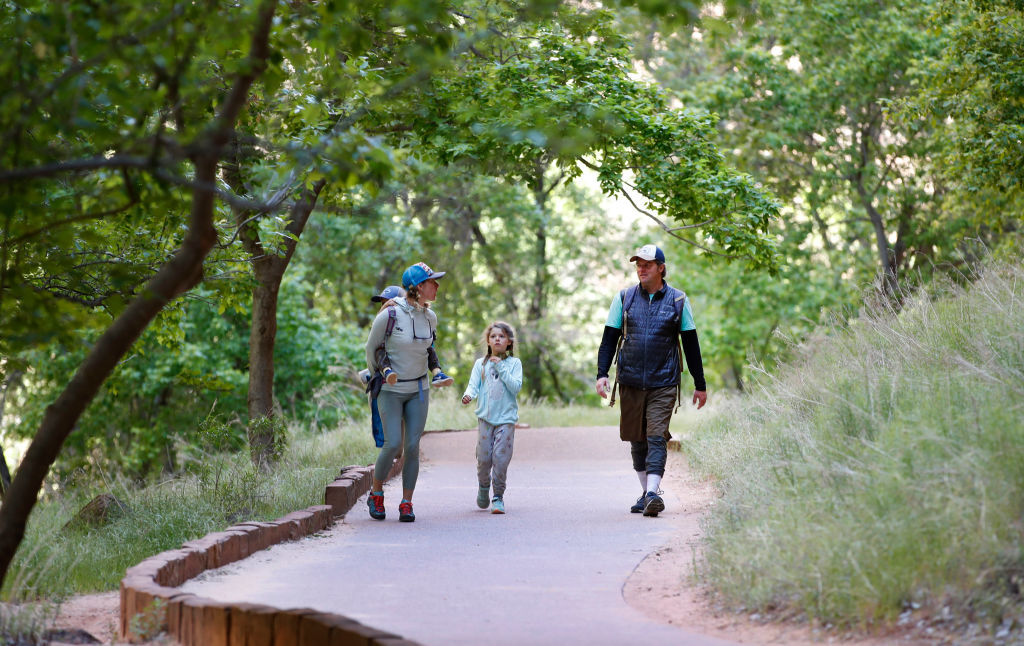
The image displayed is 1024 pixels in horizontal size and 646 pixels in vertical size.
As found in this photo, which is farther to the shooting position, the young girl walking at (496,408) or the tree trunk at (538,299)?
the tree trunk at (538,299)

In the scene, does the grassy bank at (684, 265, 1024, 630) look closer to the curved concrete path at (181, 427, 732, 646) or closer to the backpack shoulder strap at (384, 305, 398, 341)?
the curved concrete path at (181, 427, 732, 646)

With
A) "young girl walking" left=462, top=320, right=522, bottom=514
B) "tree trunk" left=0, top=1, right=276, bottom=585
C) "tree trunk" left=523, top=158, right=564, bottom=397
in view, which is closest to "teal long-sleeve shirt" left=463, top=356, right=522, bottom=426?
"young girl walking" left=462, top=320, right=522, bottom=514

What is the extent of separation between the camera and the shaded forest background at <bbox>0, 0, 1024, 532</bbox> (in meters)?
5.18

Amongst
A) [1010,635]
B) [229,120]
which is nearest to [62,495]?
[229,120]

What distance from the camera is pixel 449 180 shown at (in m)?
27.2

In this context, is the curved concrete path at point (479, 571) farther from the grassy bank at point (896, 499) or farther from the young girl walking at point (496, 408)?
the grassy bank at point (896, 499)

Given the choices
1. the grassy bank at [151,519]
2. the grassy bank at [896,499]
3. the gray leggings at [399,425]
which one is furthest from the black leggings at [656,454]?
the grassy bank at [151,519]

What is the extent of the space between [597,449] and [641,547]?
9.14 meters

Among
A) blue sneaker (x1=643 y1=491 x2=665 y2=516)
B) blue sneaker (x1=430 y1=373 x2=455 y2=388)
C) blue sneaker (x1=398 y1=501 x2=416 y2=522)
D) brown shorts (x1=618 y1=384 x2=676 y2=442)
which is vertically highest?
blue sneaker (x1=430 y1=373 x2=455 y2=388)

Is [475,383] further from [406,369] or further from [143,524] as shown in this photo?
[143,524]

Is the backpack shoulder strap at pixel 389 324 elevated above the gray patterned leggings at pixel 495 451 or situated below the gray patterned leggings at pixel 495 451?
above

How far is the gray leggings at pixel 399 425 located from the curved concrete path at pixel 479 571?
43cm

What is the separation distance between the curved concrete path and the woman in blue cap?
423 mm

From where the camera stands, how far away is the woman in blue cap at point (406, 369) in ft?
29.7
